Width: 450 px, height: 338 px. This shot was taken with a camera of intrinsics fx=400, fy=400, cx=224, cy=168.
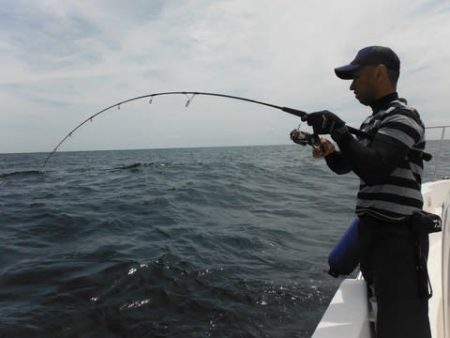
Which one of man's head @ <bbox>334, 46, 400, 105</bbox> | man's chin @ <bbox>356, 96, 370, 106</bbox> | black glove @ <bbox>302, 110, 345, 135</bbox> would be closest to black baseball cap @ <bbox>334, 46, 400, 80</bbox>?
man's head @ <bbox>334, 46, 400, 105</bbox>

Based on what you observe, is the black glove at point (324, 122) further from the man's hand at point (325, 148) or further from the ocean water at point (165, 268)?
the ocean water at point (165, 268)

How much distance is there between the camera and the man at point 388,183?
212 cm

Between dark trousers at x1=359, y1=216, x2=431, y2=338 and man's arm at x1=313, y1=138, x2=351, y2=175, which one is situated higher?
man's arm at x1=313, y1=138, x2=351, y2=175

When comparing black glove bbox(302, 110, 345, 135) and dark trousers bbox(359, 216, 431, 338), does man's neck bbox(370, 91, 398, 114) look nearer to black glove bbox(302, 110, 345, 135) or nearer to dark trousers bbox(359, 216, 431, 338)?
black glove bbox(302, 110, 345, 135)

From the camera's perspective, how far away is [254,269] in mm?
6656

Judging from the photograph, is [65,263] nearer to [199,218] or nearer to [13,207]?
[199,218]

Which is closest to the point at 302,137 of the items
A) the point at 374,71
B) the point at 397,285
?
the point at 374,71

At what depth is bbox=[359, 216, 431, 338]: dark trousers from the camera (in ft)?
7.40

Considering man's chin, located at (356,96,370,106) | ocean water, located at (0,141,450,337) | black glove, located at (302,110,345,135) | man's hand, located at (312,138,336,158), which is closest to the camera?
black glove, located at (302,110,345,135)

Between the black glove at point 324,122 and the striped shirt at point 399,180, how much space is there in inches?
9.3

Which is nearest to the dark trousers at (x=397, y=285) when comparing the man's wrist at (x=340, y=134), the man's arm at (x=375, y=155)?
the man's arm at (x=375, y=155)

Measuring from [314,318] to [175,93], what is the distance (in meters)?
3.29

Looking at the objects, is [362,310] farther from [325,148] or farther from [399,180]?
[325,148]

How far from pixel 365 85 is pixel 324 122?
475 mm
